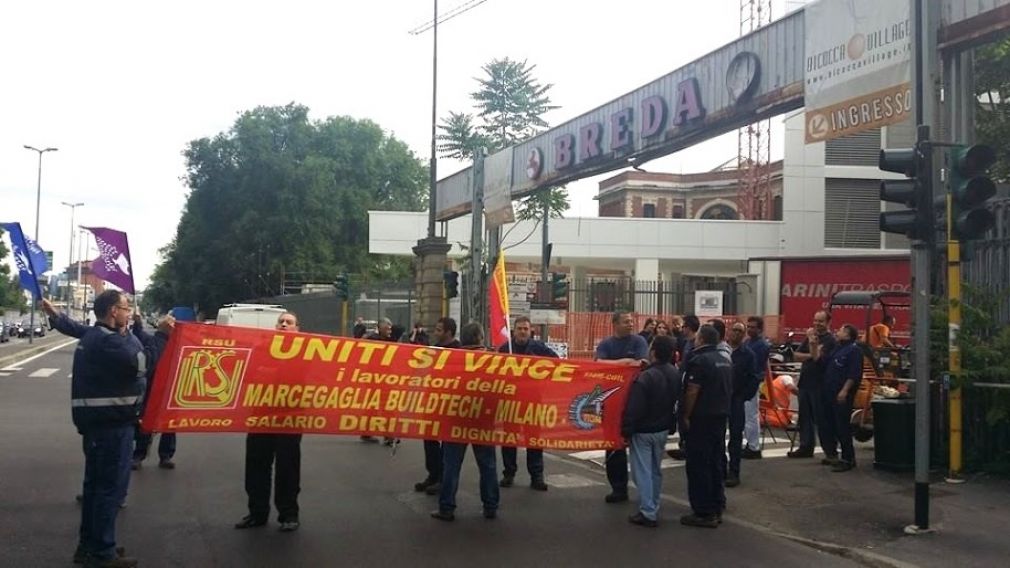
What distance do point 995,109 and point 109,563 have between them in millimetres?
25220

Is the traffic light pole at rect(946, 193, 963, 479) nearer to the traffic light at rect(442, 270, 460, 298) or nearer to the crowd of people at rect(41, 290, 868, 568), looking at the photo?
the crowd of people at rect(41, 290, 868, 568)

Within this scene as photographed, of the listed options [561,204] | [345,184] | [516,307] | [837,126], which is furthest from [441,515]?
[345,184]

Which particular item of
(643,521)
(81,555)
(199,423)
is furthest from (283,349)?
(643,521)

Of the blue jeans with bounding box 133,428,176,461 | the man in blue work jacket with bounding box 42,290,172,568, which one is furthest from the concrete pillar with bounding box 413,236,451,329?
the man in blue work jacket with bounding box 42,290,172,568

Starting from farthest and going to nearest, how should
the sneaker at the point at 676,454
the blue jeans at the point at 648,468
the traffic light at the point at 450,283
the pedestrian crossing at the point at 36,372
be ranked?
the pedestrian crossing at the point at 36,372
the traffic light at the point at 450,283
the sneaker at the point at 676,454
the blue jeans at the point at 648,468

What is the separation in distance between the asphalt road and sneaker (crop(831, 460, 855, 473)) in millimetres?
1793

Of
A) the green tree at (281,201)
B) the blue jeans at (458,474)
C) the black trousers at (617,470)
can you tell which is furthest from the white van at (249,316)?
the green tree at (281,201)

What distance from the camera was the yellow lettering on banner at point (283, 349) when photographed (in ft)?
27.3

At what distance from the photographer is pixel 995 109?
25578 millimetres

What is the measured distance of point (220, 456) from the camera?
1221cm

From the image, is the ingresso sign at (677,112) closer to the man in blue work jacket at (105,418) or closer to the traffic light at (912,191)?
the traffic light at (912,191)

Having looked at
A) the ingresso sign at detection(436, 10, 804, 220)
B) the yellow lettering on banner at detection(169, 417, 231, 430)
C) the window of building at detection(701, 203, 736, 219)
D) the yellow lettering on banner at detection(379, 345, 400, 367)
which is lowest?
the yellow lettering on banner at detection(169, 417, 231, 430)

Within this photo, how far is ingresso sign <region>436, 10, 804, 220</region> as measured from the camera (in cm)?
1362

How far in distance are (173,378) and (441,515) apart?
8.29 feet
